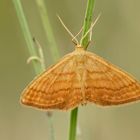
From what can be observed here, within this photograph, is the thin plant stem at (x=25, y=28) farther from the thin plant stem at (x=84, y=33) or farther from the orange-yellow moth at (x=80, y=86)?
the thin plant stem at (x=84, y=33)

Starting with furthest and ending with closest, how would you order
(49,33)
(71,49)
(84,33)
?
(71,49)
(49,33)
(84,33)

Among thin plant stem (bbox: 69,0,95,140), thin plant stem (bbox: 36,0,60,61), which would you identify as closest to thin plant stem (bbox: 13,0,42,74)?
thin plant stem (bbox: 36,0,60,61)

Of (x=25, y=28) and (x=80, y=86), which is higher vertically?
(x=25, y=28)

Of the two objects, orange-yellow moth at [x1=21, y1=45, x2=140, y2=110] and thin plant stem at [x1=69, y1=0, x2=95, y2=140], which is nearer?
thin plant stem at [x1=69, y1=0, x2=95, y2=140]

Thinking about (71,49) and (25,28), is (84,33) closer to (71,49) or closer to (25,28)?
(25,28)

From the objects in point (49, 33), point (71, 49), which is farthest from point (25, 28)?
point (71, 49)

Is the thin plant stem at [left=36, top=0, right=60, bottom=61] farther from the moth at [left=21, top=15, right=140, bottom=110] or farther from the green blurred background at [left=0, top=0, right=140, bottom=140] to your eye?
the green blurred background at [left=0, top=0, right=140, bottom=140]

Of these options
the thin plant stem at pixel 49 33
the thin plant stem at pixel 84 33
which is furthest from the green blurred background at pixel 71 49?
the thin plant stem at pixel 84 33
